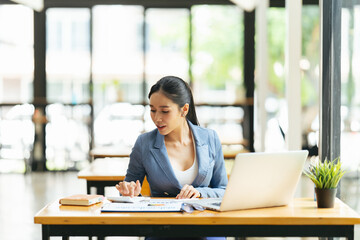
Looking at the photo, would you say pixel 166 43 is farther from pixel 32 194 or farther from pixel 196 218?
pixel 196 218

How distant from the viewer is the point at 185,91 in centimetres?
305

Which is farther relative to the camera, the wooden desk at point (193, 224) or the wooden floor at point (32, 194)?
the wooden floor at point (32, 194)

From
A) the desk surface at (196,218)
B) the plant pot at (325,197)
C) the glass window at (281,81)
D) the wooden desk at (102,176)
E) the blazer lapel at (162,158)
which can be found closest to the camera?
the desk surface at (196,218)

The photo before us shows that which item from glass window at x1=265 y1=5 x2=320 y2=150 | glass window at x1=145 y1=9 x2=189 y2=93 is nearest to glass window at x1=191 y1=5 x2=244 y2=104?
glass window at x1=145 y1=9 x2=189 y2=93

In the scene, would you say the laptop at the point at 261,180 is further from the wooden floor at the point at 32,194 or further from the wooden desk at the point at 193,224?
the wooden floor at the point at 32,194

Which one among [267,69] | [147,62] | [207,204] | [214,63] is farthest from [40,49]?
[207,204]

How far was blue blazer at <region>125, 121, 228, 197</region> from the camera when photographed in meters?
2.92

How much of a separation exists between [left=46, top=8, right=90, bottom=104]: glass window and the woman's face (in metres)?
7.30

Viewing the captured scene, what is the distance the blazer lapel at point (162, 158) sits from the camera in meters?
2.90

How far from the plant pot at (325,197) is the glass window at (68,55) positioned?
7938mm

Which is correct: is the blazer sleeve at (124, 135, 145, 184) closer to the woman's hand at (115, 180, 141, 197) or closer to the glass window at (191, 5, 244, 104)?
the woman's hand at (115, 180, 141, 197)

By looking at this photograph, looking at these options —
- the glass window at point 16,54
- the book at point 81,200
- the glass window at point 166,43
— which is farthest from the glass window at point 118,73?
the book at point 81,200

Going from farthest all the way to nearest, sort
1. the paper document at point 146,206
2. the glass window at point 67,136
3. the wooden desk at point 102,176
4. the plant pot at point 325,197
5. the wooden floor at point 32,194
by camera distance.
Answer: the glass window at point 67,136 < the wooden desk at point 102,176 < the wooden floor at point 32,194 < the plant pot at point 325,197 < the paper document at point 146,206

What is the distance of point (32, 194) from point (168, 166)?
16.5ft
